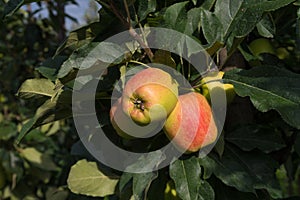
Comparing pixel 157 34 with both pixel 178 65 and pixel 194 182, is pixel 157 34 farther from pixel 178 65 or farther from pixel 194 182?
pixel 194 182

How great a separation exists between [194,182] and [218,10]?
0.27 m

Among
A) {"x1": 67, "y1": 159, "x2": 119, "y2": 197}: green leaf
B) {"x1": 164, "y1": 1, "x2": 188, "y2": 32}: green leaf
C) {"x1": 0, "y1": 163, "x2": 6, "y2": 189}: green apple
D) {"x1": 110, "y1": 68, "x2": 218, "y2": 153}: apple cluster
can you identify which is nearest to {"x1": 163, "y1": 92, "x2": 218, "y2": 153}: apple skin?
{"x1": 110, "y1": 68, "x2": 218, "y2": 153}: apple cluster

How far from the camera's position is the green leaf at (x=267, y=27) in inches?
28.1

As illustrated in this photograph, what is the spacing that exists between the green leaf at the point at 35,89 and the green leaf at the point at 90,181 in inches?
7.6

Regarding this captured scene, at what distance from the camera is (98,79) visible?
0.67 m

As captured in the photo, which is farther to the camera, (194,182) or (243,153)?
(243,153)

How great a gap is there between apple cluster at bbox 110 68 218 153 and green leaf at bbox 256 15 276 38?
17 cm

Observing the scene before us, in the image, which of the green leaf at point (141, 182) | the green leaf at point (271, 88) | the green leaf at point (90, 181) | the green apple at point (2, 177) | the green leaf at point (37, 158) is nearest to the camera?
the green leaf at point (271, 88)

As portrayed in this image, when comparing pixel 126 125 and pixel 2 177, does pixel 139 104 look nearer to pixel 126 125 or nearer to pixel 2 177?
pixel 126 125

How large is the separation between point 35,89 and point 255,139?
389 millimetres

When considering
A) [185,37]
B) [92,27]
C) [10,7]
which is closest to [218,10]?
[185,37]

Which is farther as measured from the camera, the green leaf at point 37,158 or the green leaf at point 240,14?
the green leaf at point 37,158

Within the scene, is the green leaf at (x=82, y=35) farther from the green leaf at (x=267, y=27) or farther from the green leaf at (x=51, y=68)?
the green leaf at (x=267, y=27)

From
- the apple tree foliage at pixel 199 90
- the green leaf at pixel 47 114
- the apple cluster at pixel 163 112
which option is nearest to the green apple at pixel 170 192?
the apple tree foliage at pixel 199 90
